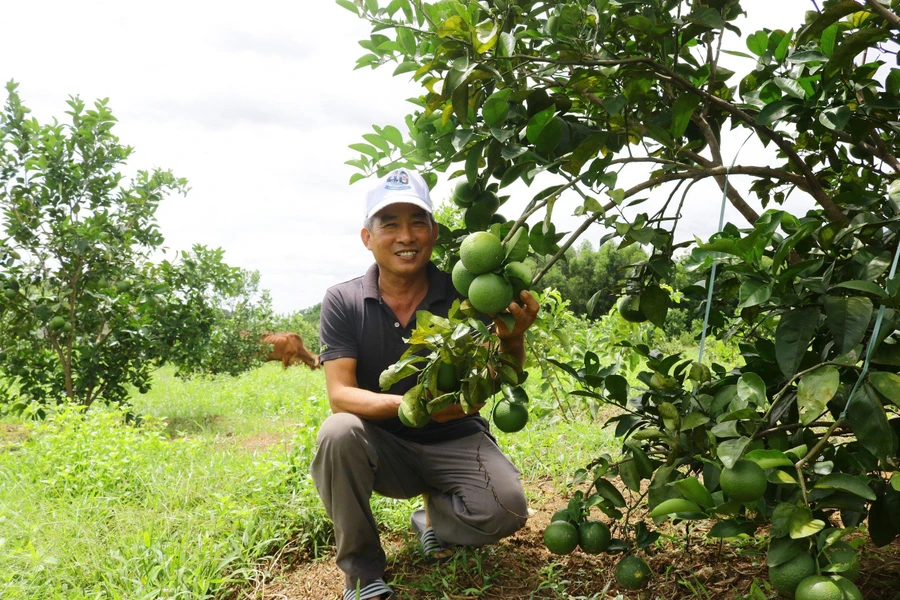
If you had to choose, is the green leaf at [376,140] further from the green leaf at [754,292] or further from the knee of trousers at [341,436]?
the green leaf at [754,292]

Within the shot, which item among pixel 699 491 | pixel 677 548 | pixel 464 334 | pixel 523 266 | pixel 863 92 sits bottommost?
pixel 677 548

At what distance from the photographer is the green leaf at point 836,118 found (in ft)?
4.63

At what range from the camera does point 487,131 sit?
1546mm

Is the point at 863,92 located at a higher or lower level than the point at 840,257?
higher

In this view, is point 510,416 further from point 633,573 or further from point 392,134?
point 392,134

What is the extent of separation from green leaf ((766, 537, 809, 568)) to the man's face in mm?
1484

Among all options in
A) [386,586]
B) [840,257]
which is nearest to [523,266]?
[840,257]

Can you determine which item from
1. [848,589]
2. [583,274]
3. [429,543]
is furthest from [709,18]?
[583,274]

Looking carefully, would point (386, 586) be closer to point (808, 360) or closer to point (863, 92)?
point (808, 360)

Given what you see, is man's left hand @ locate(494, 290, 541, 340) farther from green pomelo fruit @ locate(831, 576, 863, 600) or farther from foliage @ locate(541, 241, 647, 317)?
foliage @ locate(541, 241, 647, 317)

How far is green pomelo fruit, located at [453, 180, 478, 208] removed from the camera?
1.77 metres

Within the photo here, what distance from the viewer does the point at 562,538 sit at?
1606 millimetres

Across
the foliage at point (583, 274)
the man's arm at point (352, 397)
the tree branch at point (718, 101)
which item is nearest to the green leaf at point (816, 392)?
→ the tree branch at point (718, 101)

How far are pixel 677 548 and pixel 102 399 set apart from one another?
17.3ft
